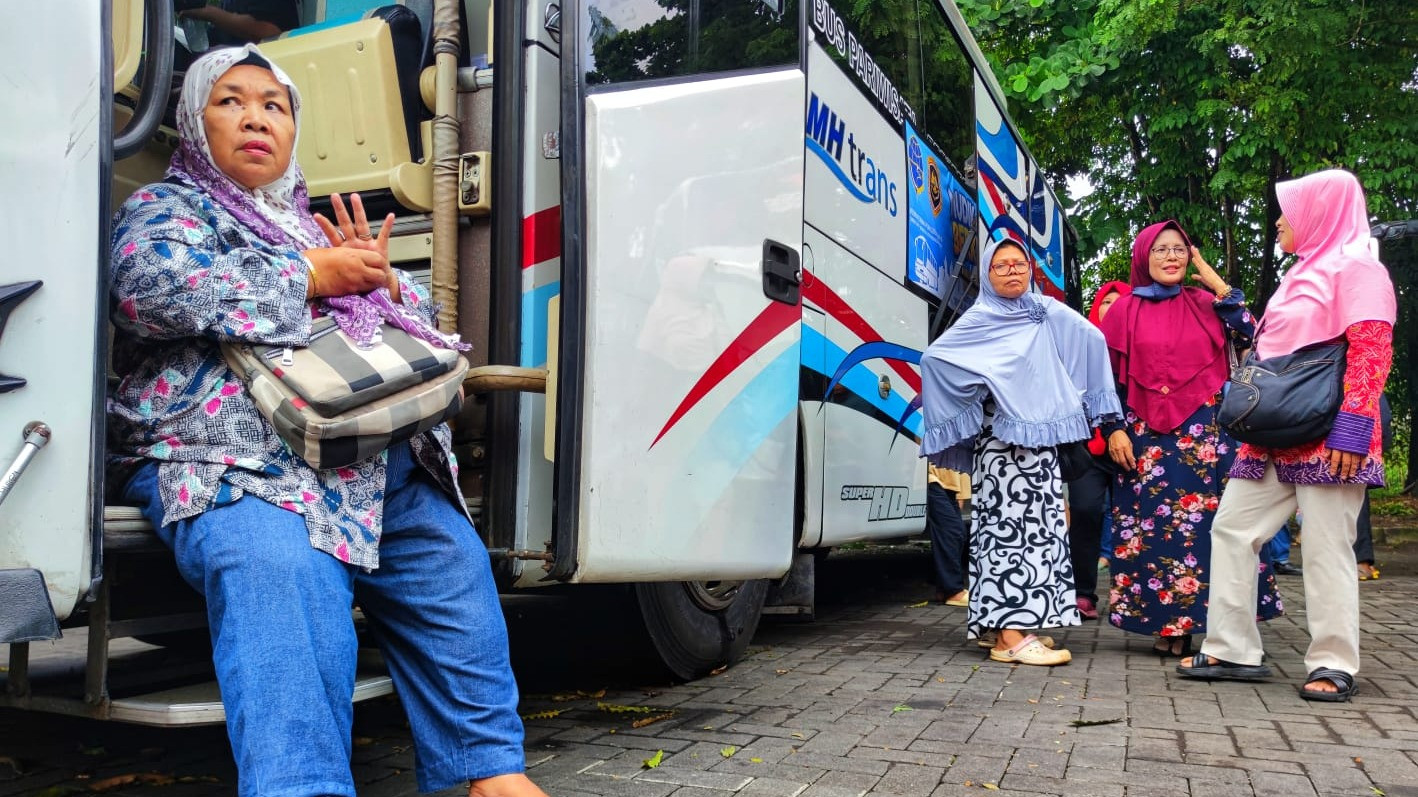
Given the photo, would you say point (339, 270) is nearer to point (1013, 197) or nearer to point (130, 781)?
point (130, 781)

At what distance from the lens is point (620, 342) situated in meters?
2.99

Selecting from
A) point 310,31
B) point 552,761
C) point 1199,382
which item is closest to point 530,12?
point 310,31

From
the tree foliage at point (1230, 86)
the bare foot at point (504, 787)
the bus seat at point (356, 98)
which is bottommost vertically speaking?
the bare foot at point (504, 787)

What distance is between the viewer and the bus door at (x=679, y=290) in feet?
9.45

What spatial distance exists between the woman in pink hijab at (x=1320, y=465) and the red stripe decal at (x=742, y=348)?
5.83 ft

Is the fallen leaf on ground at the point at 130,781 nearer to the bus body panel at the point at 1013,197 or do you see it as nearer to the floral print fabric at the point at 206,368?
the floral print fabric at the point at 206,368

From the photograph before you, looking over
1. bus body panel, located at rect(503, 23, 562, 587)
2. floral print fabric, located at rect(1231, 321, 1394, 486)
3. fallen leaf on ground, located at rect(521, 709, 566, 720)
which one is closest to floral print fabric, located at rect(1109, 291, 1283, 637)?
floral print fabric, located at rect(1231, 321, 1394, 486)

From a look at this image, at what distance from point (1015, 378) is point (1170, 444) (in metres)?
0.69

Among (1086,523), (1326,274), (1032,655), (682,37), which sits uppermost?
(682,37)

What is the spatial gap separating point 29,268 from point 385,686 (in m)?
1.09

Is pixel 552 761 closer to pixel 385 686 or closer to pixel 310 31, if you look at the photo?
pixel 385 686

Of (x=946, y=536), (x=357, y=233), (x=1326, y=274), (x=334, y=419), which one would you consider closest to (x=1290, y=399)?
(x=1326, y=274)

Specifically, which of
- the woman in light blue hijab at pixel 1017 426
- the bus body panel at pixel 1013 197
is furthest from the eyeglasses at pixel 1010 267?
the bus body panel at pixel 1013 197

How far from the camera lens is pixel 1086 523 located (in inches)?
234
